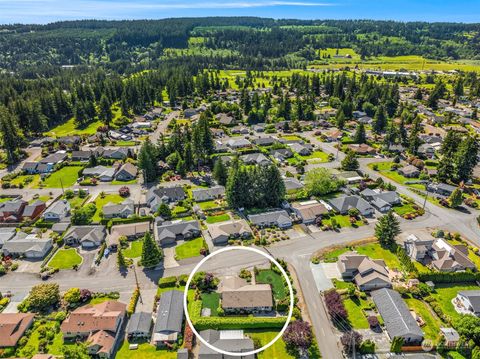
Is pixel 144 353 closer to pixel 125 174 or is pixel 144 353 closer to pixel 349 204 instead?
pixel 349 204

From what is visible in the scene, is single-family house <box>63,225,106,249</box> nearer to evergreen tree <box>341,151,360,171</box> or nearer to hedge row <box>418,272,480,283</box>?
hedge row <box>418,272,480,283</box>

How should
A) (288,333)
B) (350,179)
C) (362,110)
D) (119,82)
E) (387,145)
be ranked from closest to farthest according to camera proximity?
1. (288,333)
2. (350,179)
3. (387,145)
4. (362,110)
5. (119,82)

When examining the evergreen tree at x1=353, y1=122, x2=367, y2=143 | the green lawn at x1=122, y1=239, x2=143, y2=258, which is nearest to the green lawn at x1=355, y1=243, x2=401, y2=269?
the green lawn at x1=122, y1=239, x2=143, y2=258

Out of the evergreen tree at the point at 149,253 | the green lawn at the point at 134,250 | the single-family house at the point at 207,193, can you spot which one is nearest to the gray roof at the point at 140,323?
the evergreen tree at the point at 149,253

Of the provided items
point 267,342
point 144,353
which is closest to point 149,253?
point 144,353

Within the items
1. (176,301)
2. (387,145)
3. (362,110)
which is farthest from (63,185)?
(362,110)

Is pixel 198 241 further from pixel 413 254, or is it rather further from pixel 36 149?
pixel 36 149

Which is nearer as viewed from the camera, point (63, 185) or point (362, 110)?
point (63, 185)

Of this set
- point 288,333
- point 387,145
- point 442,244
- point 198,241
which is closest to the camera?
point 288,333
